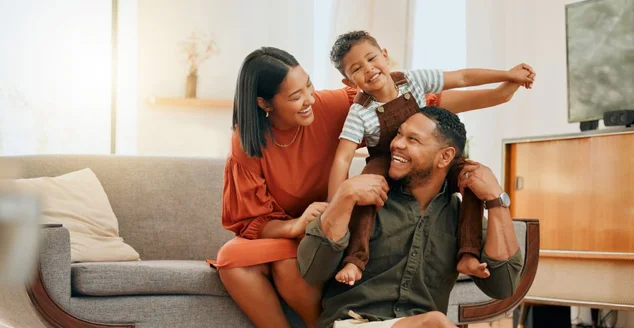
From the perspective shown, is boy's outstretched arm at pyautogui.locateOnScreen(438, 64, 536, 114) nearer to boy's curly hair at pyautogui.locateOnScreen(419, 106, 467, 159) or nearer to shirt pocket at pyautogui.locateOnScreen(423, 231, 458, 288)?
boy's curly hair at pyautogui.locateOnScreen(419, 106, 467, 159)

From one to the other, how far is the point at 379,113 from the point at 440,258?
397mm

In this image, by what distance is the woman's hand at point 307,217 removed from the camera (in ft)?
6.22

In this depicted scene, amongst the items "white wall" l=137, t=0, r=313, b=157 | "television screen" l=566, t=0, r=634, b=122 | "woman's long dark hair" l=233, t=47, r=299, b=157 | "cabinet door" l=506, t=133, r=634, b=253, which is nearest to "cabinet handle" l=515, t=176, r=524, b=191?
"cabinet door" l=506, t=133, r=634, b=253

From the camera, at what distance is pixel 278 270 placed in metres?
1.98

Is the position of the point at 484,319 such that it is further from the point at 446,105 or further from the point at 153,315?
the point at 153,315

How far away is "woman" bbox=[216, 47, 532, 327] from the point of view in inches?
77.7

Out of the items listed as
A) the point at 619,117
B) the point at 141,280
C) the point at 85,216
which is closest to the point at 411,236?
the point at 141,280

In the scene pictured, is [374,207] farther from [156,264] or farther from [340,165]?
[156,264]

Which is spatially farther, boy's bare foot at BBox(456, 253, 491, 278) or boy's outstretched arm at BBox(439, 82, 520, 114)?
boy's outstretched arm at BBox(439, 82, 520, 114)

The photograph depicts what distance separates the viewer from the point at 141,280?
88.4 inches

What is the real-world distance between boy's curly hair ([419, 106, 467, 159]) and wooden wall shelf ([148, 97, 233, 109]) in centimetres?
309

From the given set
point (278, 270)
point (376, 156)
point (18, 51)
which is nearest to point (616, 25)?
point (376, 156)

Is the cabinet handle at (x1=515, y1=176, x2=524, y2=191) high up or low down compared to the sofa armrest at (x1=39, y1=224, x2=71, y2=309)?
up

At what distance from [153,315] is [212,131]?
2.80 metres
